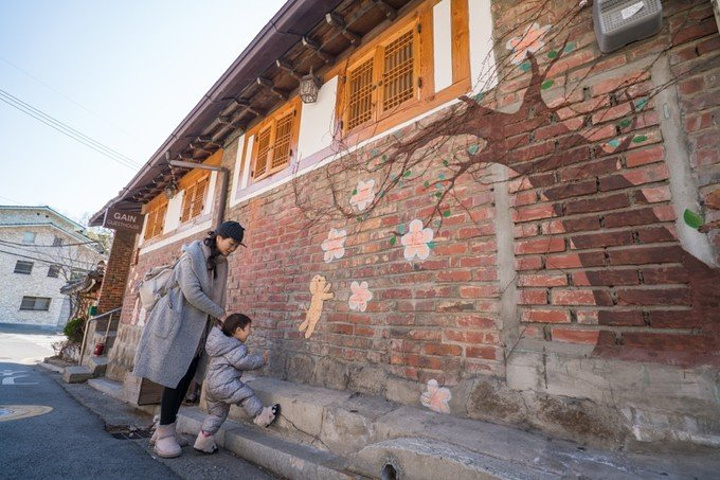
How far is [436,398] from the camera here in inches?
86.5

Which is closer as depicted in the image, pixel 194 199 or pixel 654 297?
pixel 654 297

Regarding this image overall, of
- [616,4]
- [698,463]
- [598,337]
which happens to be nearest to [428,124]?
[616,4]

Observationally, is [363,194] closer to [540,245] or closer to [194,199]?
[540,245]

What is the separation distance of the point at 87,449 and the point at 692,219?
4556mm

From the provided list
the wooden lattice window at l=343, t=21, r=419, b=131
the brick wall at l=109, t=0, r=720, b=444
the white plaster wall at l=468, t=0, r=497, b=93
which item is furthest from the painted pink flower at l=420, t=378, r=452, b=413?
the wooden lattice window at l=343, t=21, r=419, b=131

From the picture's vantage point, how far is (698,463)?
54.0 inches

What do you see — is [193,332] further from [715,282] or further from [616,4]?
[616,4]

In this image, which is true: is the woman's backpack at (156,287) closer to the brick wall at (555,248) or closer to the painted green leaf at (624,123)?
the brick wall at (555,248)

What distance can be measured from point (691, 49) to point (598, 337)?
1569 millimetres

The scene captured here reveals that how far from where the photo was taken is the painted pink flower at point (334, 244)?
3201 millimetres

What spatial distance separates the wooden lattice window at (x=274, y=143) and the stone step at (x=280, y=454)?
3005 millimetres

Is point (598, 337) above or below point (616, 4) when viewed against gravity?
below

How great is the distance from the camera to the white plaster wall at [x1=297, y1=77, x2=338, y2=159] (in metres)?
3.86

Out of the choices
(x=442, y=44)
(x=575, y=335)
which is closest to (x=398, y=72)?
(x=442, y=44)
